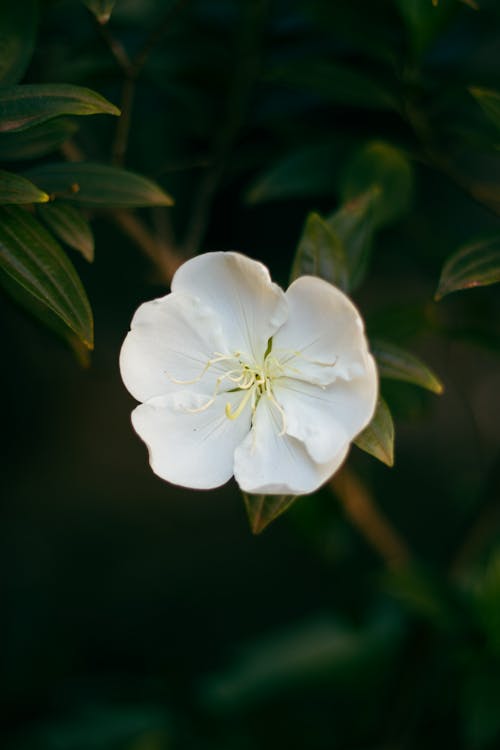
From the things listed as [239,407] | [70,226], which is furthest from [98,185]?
[239,407]

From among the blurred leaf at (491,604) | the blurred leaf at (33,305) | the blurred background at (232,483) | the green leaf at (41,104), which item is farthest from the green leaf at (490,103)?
the blurred leaf at (491,604)

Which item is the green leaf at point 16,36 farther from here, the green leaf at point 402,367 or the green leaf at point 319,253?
the green leaf at point 402,367

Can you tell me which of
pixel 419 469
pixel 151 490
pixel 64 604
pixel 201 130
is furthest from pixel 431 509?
pixel 201 130

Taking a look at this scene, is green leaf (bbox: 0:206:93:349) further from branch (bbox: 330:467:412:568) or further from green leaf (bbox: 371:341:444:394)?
branch (bbox: 330:467:412:568)

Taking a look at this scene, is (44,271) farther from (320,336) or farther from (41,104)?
(320,336)

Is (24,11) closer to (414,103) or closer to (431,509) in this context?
(414,103)

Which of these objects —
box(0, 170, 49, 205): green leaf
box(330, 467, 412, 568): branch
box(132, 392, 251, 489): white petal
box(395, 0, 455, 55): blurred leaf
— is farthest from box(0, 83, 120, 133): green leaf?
box(330, 467, 412, 568): branch
